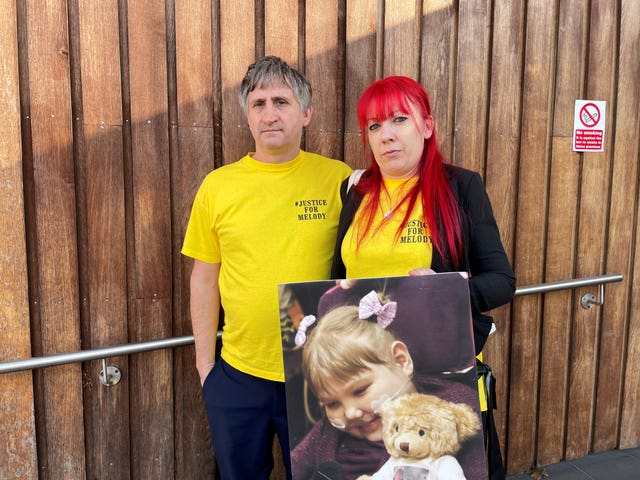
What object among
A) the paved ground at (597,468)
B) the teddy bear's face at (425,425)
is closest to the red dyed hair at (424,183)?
the teddy bear's face at (425,425)

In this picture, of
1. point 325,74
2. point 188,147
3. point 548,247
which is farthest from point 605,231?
point 188,147

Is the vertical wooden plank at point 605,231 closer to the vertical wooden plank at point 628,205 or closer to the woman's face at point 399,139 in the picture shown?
the vertical wooden plank at point 628,205

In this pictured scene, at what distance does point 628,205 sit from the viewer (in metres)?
3.30

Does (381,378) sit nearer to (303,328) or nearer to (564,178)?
(303,328)

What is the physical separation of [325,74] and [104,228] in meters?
1.22

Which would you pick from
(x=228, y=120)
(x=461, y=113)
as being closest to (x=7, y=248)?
(x=228, y=120)

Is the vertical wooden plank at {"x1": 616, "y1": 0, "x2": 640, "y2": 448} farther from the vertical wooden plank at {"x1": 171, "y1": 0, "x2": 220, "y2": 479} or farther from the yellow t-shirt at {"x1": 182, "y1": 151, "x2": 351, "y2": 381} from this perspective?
the vertical wooden plank at {"x1": 171, "y1": 0, "x2": 220, "y2": 479}

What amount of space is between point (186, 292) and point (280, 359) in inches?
24.5

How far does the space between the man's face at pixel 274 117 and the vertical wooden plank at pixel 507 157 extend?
1345 millimetres

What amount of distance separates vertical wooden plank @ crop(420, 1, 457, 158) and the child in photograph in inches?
61.7

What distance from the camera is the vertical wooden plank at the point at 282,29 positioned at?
243 cm

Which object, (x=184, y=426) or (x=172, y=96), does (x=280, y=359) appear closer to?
(x=184, y=426)

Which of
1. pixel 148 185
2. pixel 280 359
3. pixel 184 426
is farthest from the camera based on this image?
pixel 184 426

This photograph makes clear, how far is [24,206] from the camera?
2092mm
